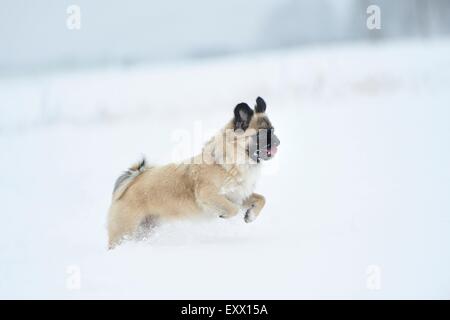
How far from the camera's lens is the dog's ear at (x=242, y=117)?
18.7 ft

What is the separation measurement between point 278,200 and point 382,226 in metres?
1.33

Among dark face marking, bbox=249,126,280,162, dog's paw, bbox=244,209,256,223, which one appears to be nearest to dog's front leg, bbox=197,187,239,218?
dog's paw, bbox=244,209,256,223

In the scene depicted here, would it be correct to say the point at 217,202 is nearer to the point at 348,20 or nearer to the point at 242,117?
the point at 242,117

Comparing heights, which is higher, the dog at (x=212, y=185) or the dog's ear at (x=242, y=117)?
the dog's ear at (x=242, y=117)

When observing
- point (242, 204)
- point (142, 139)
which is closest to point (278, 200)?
point (242, 204)

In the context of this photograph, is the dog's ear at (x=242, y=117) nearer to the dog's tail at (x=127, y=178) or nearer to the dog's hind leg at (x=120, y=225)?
the dog's tail at (x=127, y=178)

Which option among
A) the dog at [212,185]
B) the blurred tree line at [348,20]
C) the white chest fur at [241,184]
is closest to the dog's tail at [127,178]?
the dog at [212,185]

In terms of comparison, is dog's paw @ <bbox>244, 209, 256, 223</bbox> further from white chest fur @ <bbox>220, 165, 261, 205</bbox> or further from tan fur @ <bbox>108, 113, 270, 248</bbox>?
white chest fur @ <bbox>220, 165, 261, 205</bbox>

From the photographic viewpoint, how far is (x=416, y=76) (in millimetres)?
10180

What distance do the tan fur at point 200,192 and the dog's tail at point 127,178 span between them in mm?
112

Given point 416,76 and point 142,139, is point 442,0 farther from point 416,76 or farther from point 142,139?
point 142,139

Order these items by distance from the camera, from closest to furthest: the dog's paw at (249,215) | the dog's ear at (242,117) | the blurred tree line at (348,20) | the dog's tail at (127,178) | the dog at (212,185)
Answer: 1. the dog's ear at (242,117)
2. the dog at (212,185)
3. the dog's paw at (249,215)
4. the dog's tail at (127,178)
5. the blurred tree line at (348,20)

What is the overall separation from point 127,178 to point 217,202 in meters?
0.97

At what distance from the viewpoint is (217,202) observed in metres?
5.83
